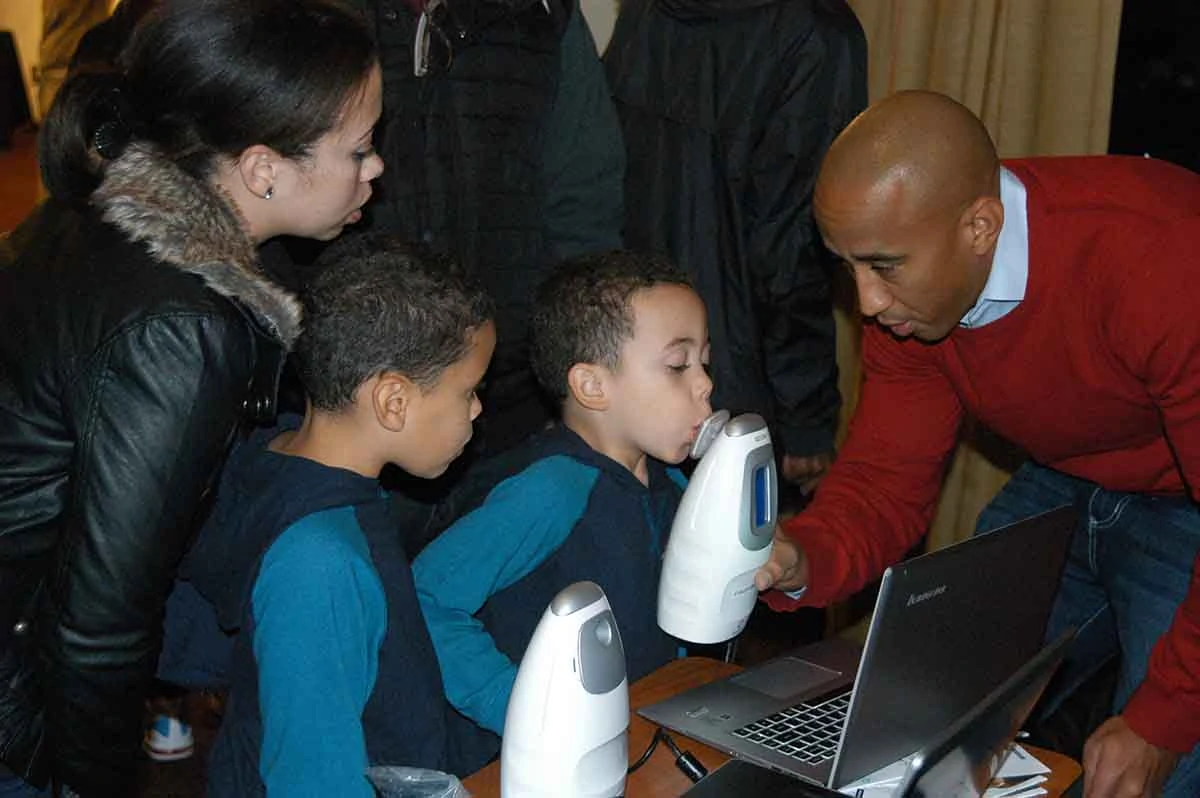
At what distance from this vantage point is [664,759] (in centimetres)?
158

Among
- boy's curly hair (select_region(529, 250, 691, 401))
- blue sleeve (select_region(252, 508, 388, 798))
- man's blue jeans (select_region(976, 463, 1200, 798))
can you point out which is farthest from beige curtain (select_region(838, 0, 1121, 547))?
blue sleeve (select_region(252, 508, 388, 798))

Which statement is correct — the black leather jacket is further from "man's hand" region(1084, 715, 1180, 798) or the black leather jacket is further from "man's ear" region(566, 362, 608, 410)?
"man's hand" region(1084, 715, 1180, 798)

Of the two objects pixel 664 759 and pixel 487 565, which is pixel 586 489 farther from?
pixel 664 759

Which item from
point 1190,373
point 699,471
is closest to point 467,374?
point 699,471

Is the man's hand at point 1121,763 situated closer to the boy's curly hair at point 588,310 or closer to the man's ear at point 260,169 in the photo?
the boy's curly hair at point 588,310

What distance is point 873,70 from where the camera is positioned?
333 centimetres

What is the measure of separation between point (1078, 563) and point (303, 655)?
1326 millimetres

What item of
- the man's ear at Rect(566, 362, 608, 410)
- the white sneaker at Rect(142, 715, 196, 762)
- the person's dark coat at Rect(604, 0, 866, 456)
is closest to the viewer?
the man's ear at Rect(566, 362, 608, 410)

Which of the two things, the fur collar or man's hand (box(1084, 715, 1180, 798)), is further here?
man's hand (box(1084, 715, 1180, 798))

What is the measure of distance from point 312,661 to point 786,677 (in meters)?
0.66

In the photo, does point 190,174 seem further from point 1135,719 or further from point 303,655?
point 1135,719

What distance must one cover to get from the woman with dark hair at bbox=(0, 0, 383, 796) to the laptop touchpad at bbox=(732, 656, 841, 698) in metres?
0.73

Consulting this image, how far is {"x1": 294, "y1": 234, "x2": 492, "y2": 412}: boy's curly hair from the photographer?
1.67 m

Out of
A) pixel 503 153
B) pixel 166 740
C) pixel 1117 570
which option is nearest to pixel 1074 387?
pixel 1117 570
